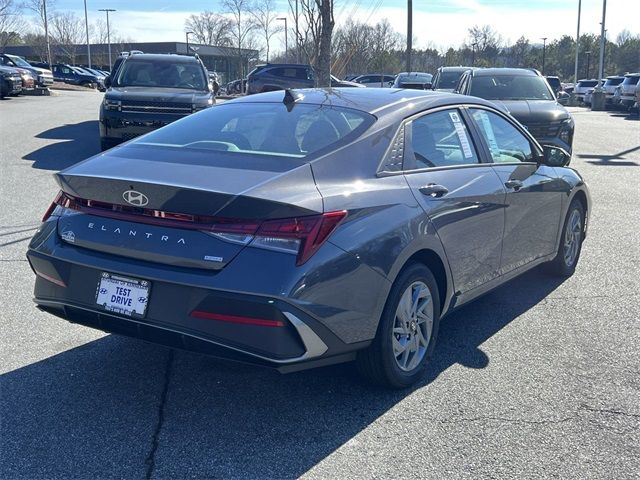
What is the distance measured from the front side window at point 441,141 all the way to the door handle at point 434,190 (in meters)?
0.15

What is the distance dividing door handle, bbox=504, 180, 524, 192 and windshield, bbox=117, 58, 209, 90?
9.32 metres

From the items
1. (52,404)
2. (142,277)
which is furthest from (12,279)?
(142,277)

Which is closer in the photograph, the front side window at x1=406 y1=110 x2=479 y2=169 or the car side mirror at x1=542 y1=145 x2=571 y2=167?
the front side window at x1=406 y1=110 x2=479 y2=169

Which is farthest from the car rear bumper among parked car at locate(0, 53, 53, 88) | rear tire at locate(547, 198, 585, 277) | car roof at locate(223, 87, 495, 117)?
parked car at locate(0, 53, 53, 88)

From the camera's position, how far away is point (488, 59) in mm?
69812

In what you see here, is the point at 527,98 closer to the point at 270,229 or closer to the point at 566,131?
the point at 566,131

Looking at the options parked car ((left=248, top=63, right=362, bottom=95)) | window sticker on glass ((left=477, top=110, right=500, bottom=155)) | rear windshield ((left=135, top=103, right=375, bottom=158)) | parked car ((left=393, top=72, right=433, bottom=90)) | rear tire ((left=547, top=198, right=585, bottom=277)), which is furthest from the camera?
parked car ((left=248, top=63, right=362, bottom=95))

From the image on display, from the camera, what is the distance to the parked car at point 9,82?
2758cm

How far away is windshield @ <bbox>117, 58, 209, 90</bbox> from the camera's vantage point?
44.3 ft

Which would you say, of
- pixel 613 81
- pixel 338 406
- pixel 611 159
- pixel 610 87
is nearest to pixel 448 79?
pixel 611 159

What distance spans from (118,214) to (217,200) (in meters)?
0.61

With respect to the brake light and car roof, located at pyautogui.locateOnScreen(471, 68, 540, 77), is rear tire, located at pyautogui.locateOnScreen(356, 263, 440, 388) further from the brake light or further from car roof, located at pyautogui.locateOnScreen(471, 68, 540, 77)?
car roof, located at pyautogui.locateOnScreen(471, 68, 540, 77)

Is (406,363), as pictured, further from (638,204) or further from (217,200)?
(638,204)

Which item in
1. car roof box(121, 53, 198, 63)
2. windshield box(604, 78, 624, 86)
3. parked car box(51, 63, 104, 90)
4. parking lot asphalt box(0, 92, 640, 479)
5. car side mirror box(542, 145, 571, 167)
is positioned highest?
parked car box(51, 63, 104, 90)
